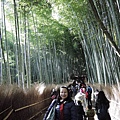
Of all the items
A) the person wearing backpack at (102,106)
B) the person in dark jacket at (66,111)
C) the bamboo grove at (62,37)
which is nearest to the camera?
the person in dark jacket at (66,111)

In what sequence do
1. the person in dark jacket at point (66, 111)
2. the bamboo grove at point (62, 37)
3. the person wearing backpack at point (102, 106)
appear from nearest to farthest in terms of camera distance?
the person in dark jacket at point (66, 111)
the person wearing backpack at point (102, 106)
the bamboo grove at point (62, 37)

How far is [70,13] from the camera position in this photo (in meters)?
10.6

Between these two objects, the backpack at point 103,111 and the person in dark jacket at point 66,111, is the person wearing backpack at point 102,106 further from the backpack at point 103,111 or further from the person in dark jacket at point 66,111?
the person in dark jacket at point 66,111

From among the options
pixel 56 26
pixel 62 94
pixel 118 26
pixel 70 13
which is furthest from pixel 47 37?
pixel 62 94

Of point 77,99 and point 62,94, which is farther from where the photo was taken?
point 77,99

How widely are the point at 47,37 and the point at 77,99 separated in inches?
462

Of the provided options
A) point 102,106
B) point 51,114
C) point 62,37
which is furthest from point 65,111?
point 62,37

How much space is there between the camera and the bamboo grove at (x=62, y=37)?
22.3ft

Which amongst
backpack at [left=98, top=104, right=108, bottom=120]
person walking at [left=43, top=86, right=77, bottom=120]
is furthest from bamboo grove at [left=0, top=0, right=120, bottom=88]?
person walking at [left=43, top=86, right=77, bottom=120]

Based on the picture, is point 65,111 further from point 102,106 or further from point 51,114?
point 102,106

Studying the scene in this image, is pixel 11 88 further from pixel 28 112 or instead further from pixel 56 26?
pixel 56 26

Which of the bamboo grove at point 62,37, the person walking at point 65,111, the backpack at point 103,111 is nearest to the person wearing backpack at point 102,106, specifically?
the backpack at point 103,111

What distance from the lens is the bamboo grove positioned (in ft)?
22.3

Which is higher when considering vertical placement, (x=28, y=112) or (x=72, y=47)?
(x=72, y=47)
